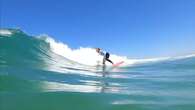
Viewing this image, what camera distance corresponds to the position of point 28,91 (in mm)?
13461

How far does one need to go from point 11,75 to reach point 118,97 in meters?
5.06

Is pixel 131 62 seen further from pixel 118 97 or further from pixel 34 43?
pixel 118 97

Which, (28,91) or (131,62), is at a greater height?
(131,62)

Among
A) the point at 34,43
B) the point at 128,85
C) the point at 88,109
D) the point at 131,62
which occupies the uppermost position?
the point at 34,43

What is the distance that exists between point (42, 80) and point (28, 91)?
251 centimetres

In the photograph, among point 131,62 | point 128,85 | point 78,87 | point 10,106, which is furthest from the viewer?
point 131,62

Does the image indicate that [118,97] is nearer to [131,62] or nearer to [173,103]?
[173,103]

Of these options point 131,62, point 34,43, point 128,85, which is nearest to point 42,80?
point 128,85

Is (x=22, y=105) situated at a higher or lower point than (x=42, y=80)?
lower

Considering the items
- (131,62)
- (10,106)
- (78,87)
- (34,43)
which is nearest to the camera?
(10,106)

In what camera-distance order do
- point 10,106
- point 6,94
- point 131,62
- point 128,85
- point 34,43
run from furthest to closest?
1. point 34,43
2. point 131,62
3. point 128,85
4. point 6,94
5. point 10,106

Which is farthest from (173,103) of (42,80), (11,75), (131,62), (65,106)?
(131,62)

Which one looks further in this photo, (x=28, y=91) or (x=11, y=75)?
(x=11, y=75)

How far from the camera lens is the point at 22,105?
11773 millimetres
